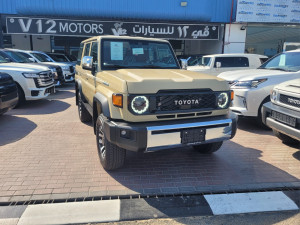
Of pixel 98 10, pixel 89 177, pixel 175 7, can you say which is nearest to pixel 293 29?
pixel 175 7

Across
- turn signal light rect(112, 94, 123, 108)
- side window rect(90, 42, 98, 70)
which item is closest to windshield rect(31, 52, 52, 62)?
side window rect(90, 42, 98, 70)

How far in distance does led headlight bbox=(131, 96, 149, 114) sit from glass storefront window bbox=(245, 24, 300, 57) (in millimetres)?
15062

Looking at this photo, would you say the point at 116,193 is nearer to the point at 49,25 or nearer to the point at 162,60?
the point at 162,60

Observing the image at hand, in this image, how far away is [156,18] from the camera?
49.4 feet

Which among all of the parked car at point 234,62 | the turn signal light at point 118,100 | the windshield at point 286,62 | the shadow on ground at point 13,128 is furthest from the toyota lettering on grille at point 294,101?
the parked car at point 234,62

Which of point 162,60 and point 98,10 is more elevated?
point 98,10

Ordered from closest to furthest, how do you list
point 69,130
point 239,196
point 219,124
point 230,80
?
point 239,196 < point 219,124 < point 69,130 < point 230,80

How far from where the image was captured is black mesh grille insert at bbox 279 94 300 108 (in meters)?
3.96

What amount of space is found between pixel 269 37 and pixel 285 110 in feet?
52.6

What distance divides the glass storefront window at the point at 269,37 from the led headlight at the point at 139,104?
15.1 metres

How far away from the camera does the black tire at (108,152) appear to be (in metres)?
3.49

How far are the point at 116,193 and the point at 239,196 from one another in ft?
5.17

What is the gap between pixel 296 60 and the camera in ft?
20.1

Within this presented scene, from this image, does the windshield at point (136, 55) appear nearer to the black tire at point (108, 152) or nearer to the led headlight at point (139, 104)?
the black tire at point (108, 152)
